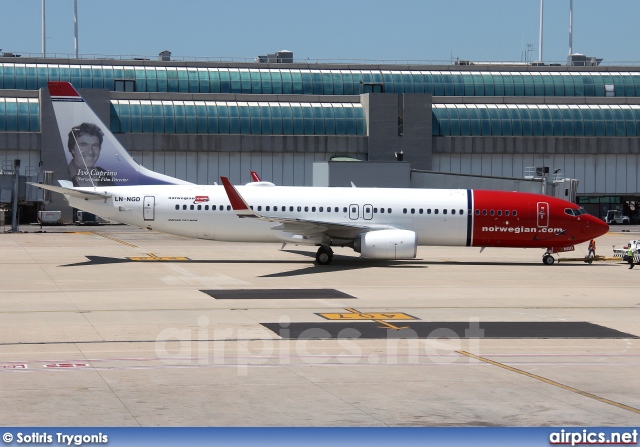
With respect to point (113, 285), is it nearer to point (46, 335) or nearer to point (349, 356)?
point (46, 335)

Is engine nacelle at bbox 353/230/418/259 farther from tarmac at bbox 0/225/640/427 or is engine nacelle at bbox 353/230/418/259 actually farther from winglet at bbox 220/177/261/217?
winglet at bbox 220/177/261/217

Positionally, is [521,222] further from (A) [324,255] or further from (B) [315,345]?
(B) [315,345]

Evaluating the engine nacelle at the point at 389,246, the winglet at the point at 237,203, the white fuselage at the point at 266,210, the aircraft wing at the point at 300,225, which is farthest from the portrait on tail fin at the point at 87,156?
the engine nacelle at the point at 389,246

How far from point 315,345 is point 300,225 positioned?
22.8 metres

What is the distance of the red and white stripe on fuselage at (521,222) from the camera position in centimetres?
A: 4853

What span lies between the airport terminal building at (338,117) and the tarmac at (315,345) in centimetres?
4621

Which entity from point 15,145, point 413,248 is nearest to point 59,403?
point 413,248

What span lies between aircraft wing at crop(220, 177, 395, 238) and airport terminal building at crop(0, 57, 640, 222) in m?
42.7

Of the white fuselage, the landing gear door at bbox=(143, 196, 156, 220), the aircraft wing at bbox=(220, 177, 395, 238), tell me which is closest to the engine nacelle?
the aircraft wing at bbox=(220, 177, 395, 238)

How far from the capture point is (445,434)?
10453 millimetres

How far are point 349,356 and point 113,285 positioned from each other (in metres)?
17.5

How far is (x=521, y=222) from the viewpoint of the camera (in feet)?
159

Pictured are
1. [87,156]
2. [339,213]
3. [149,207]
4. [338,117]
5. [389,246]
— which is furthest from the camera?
[338,117]

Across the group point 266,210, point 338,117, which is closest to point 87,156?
point 266,210
